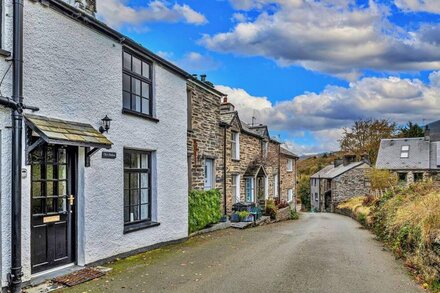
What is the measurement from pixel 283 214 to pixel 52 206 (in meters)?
19.5

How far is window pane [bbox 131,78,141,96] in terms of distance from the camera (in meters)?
10.2

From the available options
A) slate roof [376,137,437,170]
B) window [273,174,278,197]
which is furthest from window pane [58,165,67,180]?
slate roof [376,137,437,170]

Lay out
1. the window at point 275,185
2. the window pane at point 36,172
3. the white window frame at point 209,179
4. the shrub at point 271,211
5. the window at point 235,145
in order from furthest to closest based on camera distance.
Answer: the window at point 275,185 < the shrub at point 271,211 < the window at point 235,145 < the white window frame at point 209,179 < the window pane at point 36,172

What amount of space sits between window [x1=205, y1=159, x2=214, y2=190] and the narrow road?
4999 mm

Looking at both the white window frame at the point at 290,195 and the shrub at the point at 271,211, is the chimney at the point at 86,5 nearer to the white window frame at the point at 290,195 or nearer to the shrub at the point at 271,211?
the shrub at the point at 271,211

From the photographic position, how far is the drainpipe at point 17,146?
6.32 meters

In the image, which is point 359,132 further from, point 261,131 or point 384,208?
point 384,208

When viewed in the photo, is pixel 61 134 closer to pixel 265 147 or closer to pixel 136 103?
pixel 136 103

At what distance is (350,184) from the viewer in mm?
43656

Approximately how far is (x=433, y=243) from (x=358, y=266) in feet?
5.87

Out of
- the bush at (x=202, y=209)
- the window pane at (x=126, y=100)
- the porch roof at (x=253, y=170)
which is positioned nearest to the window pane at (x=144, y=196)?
the window pane at (x=126, y=100)

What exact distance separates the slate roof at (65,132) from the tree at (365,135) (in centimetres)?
4945

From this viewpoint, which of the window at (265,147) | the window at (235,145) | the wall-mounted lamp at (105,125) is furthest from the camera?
the window at (265,147)

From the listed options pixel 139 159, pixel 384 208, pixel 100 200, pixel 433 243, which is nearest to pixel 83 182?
pixel 100 200
